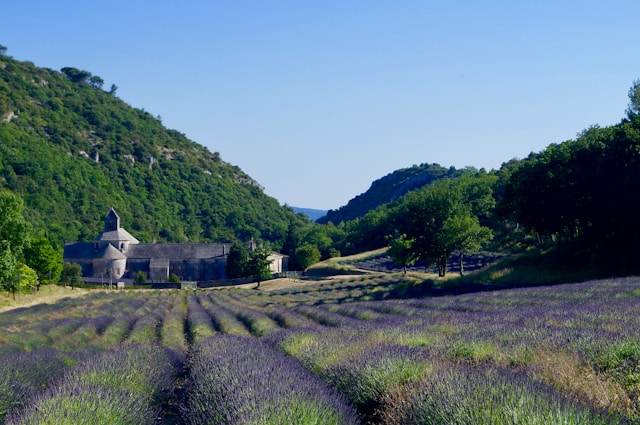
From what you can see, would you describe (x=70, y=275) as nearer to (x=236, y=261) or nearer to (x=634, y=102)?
(x=236, y=261)

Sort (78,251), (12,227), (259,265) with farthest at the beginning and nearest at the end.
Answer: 1. (78,251)
2. (259,265)
3. (12,227)

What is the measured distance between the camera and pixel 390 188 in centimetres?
18362

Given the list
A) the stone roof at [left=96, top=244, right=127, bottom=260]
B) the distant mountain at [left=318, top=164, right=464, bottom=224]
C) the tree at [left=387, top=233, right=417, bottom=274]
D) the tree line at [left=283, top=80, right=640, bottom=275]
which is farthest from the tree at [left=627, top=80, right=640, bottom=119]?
the distant mountain at [left=318, top=164, right=464, bottom=224]

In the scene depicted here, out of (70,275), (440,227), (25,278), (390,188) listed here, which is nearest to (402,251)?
(440,227)

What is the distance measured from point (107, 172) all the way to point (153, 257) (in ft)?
118

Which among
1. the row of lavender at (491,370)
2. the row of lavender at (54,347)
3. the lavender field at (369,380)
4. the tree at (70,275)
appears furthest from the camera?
the tree at (70,275)

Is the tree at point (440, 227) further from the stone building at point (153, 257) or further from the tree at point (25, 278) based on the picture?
the stone building at point (153, 257)

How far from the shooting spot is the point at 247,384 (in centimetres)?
523

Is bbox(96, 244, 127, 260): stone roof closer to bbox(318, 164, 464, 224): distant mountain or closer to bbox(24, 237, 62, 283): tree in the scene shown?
bbox(24, 237, 62, 283): tree

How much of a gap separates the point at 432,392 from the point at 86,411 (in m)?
2.79

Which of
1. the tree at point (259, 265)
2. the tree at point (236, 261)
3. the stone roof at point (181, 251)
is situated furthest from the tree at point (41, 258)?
the stone roof at point (181, 251)

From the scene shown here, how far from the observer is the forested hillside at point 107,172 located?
88.2m

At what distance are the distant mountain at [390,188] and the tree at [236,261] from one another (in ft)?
316

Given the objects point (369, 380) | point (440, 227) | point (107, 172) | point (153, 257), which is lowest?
point (369, 380)
